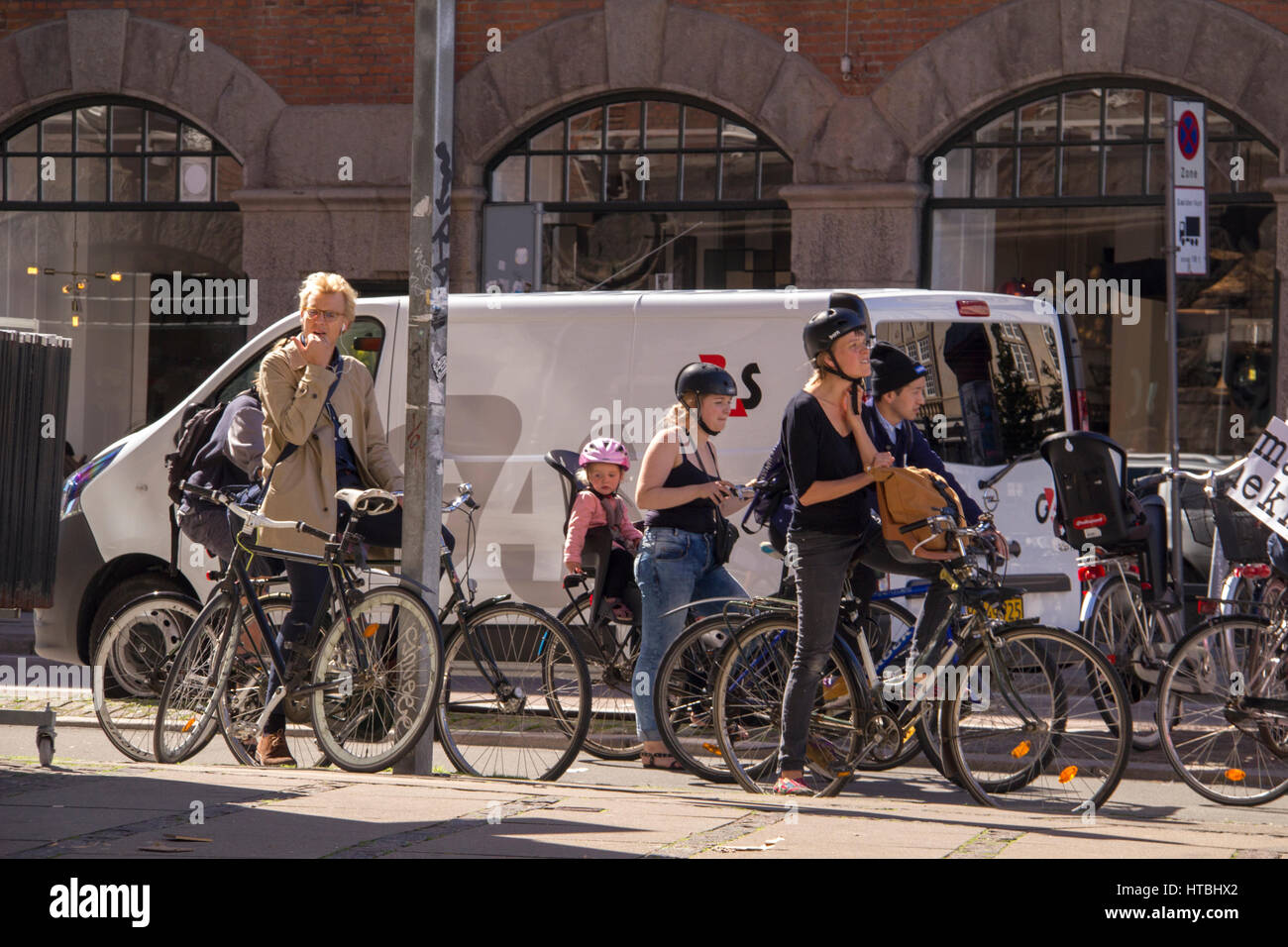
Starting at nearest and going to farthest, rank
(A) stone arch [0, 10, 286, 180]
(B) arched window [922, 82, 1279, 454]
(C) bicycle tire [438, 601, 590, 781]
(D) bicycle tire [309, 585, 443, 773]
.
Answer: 1. (D) bicycle tire [309, 585, 443, 773]
2. (C) bicycle tire [438, 601, 590, 781]
3. (B) arched window [922, 82, 1279, 454]
4. (A) stone arch [0, 10, 286, 180]

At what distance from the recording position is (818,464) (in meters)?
6.79

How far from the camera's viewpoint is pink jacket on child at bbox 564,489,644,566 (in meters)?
8.50

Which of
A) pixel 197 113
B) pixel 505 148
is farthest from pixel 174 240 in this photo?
pixel 505 148

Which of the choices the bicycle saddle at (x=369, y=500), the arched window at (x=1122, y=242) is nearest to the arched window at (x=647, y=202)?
the arched window at (x=1122, y=242)

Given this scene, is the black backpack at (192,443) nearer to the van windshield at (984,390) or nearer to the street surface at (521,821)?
the street surface at (521,821)

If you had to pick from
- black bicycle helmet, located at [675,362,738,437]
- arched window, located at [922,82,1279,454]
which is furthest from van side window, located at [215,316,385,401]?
arched window, located at [922,82,1279,454]

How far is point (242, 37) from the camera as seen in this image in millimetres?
15164

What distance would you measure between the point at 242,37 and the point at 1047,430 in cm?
851

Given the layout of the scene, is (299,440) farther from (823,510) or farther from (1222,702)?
(1222,702)

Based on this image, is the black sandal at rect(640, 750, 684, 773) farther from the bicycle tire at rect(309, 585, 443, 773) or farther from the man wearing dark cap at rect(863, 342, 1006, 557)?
the man wearing dark cap at rect(863, 342, 1006, 557)

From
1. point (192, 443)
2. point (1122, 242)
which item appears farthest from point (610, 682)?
point (1122, 242)

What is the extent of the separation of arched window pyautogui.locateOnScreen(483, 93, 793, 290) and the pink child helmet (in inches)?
223

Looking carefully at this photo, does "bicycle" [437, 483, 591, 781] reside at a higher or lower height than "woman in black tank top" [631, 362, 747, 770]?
lower

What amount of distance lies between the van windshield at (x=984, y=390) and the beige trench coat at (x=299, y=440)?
328 cm
